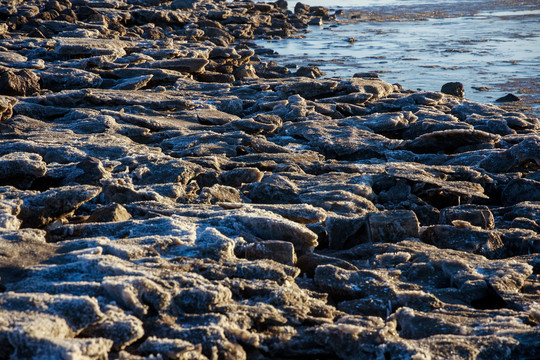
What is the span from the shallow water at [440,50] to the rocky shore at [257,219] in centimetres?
255

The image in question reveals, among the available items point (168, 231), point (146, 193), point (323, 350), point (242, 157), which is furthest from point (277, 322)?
point (242, 157)

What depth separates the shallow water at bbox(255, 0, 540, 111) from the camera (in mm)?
12562

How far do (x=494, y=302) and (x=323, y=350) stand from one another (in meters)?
1.35

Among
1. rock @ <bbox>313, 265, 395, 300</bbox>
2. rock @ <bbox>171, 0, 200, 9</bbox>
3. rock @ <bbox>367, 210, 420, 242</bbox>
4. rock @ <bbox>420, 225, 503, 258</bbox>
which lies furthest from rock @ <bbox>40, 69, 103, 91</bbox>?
rock @ <bbox>171, 0, 200, 9</bbox>

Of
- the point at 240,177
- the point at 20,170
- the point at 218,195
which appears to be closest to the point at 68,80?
the point at 20,170

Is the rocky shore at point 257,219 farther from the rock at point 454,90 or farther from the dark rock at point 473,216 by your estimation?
the rock at point 454,90

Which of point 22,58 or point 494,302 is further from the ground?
point 22,58

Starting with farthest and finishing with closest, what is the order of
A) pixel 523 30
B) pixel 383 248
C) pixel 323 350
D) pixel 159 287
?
pixel 523 30
pixel 383 248
pixel 159 287
pixel 323 350

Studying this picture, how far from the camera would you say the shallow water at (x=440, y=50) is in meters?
12.6

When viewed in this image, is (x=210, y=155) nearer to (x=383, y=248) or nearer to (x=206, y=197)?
(x=206, y=197)

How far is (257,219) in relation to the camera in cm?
421

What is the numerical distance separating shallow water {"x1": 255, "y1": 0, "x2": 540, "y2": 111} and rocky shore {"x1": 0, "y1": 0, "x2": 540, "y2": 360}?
2.55 metres

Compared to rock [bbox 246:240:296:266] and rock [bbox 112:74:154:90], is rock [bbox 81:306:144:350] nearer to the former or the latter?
rock [bbox 246:240:296:266]

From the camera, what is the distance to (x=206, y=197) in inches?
198
